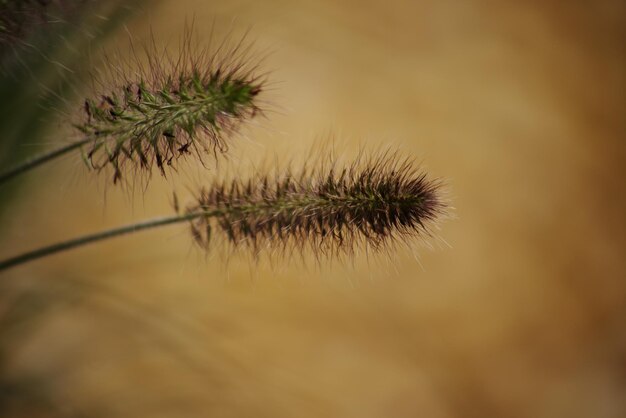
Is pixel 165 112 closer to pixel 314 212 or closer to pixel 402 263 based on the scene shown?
pixel 314 212

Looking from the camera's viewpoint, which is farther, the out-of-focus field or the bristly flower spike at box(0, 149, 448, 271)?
the out-of-focus field

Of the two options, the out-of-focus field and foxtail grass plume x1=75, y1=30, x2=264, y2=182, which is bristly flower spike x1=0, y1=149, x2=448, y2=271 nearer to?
foxtail grass plume x1=75, y1=30, x2=264, y2=182

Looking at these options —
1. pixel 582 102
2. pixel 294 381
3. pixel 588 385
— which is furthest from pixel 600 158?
pixel 294 381

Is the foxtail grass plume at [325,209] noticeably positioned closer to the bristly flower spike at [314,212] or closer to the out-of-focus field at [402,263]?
the bristly flower spike at [314,212]

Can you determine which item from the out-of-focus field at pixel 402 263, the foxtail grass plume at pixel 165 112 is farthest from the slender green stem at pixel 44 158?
the out-of-focus field at pixel 402 263

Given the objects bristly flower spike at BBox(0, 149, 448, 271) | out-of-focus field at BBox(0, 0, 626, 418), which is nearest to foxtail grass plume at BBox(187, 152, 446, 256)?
bristly flower spike at BBox(0, 149, 448, 271)

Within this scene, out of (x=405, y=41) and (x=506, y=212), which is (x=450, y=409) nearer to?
(x=506, y=212)
